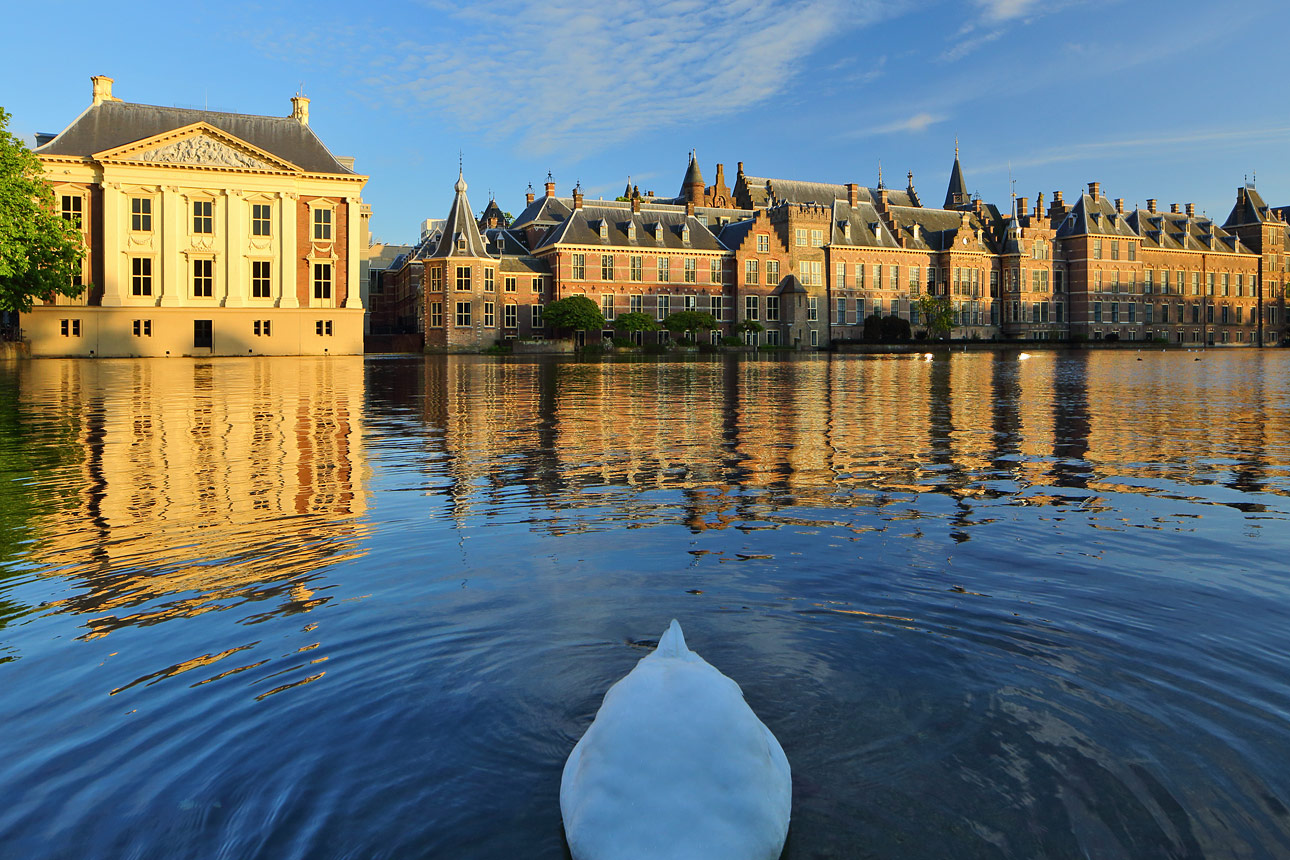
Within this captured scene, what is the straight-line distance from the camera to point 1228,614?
4996mm

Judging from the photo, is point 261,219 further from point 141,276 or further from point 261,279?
point 141,276

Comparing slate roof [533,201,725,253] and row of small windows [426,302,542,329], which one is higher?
slate roof [533,201,725,253]

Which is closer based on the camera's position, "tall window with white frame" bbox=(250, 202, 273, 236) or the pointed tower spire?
"tall window with white frame" bbox=(250, 202, 273, 236)

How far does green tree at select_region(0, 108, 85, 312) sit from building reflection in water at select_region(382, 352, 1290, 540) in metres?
23.1

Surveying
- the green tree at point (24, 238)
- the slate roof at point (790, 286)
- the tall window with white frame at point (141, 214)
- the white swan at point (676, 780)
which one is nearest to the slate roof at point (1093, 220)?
the slate roof at point (790, 286)

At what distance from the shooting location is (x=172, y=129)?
5381 centimetres

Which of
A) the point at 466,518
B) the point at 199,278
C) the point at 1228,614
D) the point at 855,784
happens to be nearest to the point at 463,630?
the point at 855,784

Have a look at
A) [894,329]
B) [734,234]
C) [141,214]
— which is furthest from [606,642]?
[894,329]

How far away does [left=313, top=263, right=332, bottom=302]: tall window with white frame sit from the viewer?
57.4 meters

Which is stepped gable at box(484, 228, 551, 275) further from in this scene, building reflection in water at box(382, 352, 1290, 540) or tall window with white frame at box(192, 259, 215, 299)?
building reflection in water at box(382, 352, 1290, 540)

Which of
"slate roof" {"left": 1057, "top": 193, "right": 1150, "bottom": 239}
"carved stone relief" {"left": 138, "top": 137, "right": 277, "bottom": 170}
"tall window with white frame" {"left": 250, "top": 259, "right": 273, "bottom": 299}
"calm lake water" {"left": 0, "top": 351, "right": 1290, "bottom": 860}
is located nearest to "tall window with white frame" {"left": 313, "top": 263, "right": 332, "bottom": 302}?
"tall window with white frame" {"left": 250, "top": 259, "right": 273, "bottom": 299}

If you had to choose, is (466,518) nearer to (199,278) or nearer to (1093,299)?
(199,278)

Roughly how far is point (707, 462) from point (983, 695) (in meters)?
7.13

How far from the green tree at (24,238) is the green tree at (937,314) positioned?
64.6m
